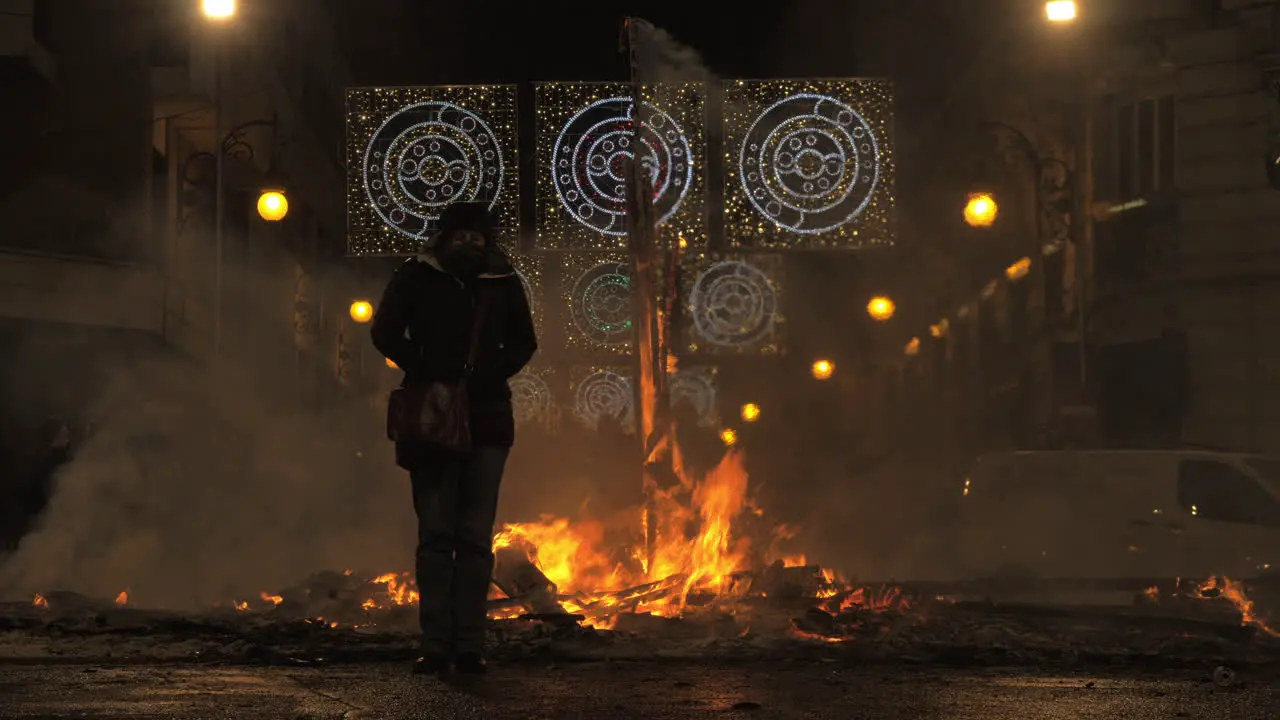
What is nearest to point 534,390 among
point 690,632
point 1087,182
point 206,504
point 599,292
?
point 599,292

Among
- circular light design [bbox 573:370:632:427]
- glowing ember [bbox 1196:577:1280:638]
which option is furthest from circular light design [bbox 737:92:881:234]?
circular light design [bbox 573:370:632:427]

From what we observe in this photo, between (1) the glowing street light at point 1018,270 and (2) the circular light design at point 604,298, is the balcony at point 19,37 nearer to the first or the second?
(2) the circular light design at point 604,298

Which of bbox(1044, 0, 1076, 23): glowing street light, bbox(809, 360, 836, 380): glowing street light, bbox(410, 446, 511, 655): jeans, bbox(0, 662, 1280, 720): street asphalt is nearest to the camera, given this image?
bbox(0, 662, 1280, 720): street asphalt

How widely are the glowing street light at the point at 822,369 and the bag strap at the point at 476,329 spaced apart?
44019 millimetres

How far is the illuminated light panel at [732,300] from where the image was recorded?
33094mm

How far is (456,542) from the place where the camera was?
268 inches

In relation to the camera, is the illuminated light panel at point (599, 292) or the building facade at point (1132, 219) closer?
the building facade at point (1132, 219)

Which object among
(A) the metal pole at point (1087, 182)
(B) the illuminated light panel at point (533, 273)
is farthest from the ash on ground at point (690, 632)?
(B) the illuminated light panel at point (533, 273)

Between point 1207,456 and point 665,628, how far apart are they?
6921mm

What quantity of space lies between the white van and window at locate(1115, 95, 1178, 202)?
12.4 meters

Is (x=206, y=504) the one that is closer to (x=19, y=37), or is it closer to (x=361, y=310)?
(x=19, y=37)

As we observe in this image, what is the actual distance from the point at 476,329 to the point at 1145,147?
71.0ft

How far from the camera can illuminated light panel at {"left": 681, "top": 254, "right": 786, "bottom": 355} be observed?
33094 millimetres

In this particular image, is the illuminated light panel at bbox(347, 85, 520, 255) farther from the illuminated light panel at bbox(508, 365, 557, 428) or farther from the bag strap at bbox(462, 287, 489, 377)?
the illuminated light panel at bbox(508, 365, 557, 428)
